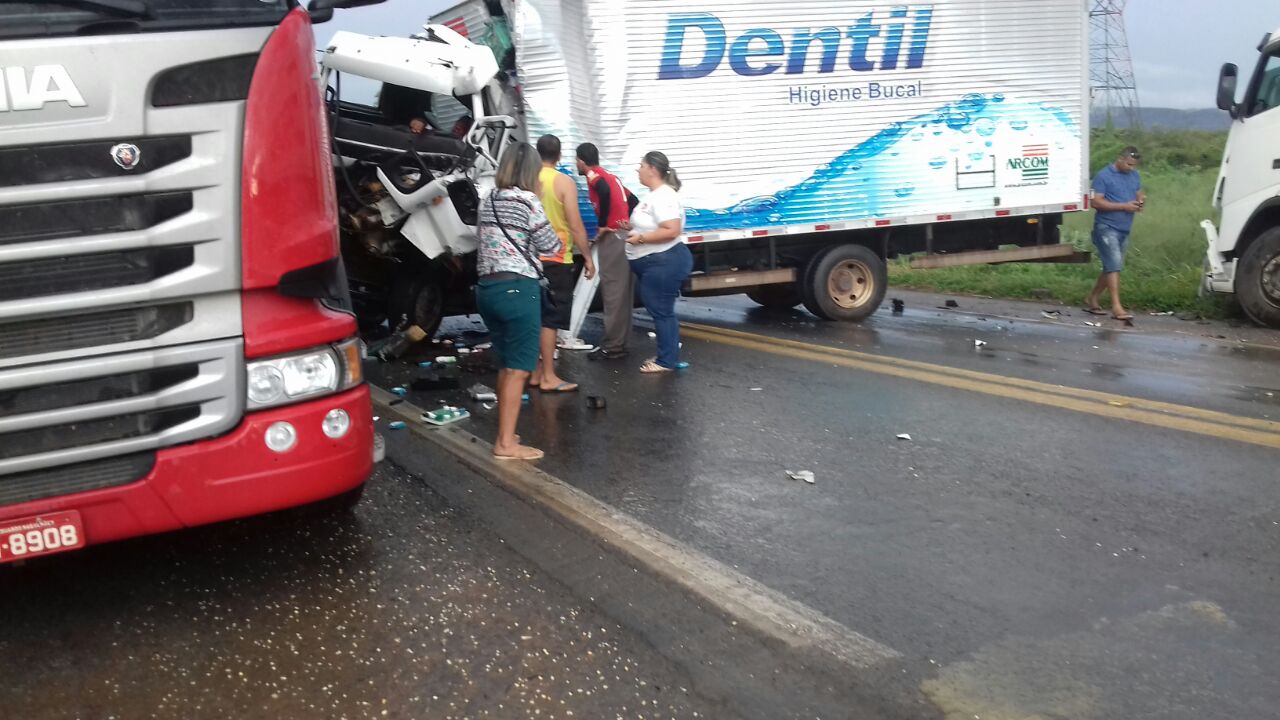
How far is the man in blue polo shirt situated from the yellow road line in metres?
4.05

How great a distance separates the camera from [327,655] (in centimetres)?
369

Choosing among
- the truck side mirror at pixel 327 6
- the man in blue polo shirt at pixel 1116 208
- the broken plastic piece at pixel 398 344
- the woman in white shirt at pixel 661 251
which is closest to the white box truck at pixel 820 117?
the broken plastic piece at pixel 398 344

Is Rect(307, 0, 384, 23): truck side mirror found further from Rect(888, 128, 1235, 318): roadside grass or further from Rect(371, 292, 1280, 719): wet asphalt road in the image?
Rect(888, 128, 1235, 318): roadside grass

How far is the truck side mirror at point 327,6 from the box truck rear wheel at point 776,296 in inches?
354

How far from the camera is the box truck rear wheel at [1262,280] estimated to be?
11.2 meters

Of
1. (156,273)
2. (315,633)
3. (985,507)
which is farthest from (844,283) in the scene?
(156,273)

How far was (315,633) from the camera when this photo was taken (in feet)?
12.7

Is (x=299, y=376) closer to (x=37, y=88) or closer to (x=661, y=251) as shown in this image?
(x=37, y=88)

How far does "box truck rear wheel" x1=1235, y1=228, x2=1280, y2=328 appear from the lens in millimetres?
11188

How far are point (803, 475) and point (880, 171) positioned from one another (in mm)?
6997

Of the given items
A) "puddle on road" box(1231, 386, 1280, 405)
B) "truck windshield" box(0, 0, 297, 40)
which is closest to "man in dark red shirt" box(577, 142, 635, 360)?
"puddle on road" box(1231, 386, 1280, 405)

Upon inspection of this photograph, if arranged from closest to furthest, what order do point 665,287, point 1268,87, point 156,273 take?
point 156,273
point 665,287
point 1268,87

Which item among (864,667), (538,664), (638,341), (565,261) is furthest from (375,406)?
(864,667)

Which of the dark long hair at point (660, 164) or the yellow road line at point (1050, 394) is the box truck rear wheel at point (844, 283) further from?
the dark long hair at point (660, 164)
